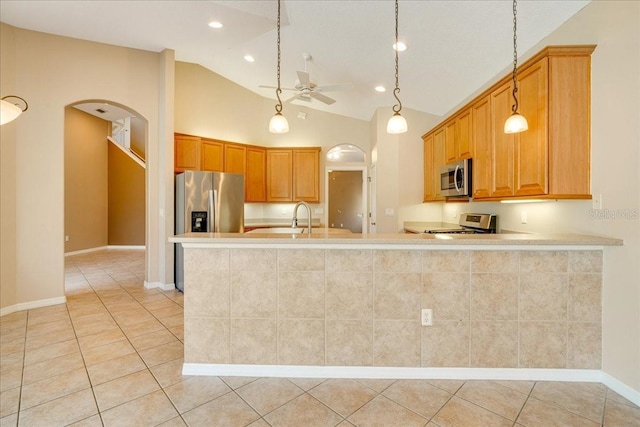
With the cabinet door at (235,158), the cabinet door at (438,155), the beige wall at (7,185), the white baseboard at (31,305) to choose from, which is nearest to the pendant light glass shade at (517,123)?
the cabinet door at (438,155)

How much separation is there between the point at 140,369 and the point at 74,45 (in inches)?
157

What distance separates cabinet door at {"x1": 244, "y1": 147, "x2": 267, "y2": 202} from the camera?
5734mm

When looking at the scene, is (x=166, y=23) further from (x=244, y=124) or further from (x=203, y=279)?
(x=203, y=279)

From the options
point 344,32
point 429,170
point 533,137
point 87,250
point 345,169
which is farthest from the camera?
point 87,250

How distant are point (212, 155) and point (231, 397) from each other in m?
4.11

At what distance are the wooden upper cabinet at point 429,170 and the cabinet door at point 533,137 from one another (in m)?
2.06

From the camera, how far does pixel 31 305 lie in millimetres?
3588

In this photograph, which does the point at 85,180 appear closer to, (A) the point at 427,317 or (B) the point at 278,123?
(B) the point at 278,123

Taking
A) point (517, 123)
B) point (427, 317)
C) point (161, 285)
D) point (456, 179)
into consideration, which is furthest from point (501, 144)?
point (161, 285)

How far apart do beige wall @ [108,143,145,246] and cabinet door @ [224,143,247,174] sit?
13.7ft

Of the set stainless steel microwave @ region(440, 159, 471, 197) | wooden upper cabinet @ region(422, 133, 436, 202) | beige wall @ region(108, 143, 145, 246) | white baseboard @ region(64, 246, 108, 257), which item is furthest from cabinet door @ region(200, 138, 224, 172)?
white baseboard @ region(64, 246, 108, 257)

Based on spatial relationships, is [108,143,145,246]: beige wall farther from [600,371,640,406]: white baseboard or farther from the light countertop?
[600,371,640,406]: white baseboard

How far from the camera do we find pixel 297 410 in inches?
70.0

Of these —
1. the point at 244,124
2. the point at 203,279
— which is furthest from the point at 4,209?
the point at 244,124
